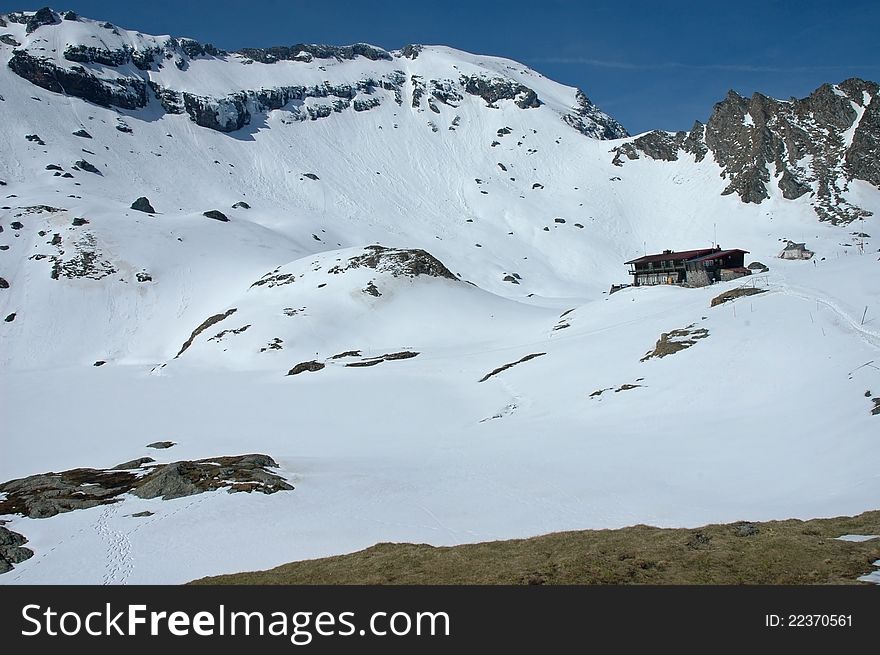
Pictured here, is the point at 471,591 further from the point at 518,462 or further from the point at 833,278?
the point at 833,278

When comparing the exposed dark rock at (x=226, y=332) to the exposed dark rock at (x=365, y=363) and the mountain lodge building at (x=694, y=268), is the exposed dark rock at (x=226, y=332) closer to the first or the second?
the exposed dark rock at (x=365, y=363)

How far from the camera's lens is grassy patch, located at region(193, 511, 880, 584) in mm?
13109

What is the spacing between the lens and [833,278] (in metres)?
58.9

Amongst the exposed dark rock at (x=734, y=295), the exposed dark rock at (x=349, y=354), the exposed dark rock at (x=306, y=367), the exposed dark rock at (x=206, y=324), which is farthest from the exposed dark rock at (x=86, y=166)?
the exposed dark rock at (x=734, y=295)

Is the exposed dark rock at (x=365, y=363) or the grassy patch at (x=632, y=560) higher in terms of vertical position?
the exposed dark rock at (x=365, y=363)

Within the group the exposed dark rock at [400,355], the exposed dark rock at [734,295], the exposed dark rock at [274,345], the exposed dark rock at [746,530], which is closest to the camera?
the exposed dark rock at [746,530]

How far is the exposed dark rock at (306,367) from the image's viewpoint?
71.9 meters

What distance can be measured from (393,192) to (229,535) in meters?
175

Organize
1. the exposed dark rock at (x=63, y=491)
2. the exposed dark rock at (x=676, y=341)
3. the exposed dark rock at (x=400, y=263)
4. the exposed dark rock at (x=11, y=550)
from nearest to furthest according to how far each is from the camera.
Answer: the exposed dark rock at (x=11, y=550) < the exposed dark rock at (x=63, y=491) < the exposed dark rock at (x=676, y=341) < the exposed dark rock at (x=400, y=263)

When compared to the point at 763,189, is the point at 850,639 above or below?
below

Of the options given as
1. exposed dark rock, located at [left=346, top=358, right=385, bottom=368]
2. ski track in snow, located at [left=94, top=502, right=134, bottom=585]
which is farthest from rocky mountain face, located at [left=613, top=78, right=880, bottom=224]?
ski track in snow, located at [left=94, top=502, right=134, bottom=585]

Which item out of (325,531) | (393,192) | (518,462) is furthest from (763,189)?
(325,531)

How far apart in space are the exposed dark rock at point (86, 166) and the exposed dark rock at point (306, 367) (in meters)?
128

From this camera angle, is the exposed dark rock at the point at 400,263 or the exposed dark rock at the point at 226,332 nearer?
the exposed dark rock at the point at 226,332
